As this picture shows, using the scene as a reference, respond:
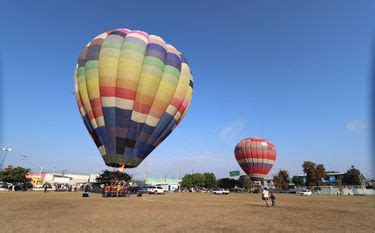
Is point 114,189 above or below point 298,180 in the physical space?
below

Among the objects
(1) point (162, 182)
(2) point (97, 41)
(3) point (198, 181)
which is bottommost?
(1) point (162, 182)

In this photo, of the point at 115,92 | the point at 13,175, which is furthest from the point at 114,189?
the point at 13,175

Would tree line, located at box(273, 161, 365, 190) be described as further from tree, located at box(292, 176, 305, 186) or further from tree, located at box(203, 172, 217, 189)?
tree, located at box(203, 172, 217, 189)

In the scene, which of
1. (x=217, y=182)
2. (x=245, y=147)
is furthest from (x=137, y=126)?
(x=217, y=182)

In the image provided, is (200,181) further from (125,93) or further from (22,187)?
(125,93)

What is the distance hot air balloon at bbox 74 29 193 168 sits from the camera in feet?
110

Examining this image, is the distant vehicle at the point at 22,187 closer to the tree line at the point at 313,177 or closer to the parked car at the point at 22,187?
the parked car at the point at 22,187

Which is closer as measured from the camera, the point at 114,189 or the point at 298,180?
the point at 114,189

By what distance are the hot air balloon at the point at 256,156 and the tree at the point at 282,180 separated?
4648 centimetres

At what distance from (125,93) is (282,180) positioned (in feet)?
329

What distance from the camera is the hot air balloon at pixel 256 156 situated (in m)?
72.2

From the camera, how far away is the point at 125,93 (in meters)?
33.4

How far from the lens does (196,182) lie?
149 metres

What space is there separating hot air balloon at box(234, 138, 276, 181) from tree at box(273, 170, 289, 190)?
152 feet
